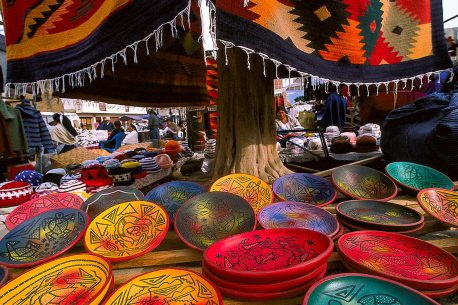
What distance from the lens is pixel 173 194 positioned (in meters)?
1.75

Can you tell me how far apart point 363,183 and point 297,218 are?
691 mm

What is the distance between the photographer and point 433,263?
1.01m

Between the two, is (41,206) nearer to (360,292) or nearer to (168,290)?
(168,290)

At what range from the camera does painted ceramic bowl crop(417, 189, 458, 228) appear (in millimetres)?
1341

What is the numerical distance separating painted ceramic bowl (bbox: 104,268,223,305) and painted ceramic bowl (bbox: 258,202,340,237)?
50cm

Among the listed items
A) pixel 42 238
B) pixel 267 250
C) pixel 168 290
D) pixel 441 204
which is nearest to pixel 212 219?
pixel 267 250

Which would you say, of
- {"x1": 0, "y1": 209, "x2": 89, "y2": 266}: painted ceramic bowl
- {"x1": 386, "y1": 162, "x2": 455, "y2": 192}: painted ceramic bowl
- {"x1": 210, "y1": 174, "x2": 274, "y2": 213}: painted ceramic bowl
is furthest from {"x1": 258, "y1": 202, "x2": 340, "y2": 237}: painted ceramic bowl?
{"x1": 0, "y1": 209, "x2": 89, "y2": 266}: painted ceramic bowl

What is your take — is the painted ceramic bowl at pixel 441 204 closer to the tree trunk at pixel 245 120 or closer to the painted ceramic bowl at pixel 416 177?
the painted ceramic bowl at pixel 416 177

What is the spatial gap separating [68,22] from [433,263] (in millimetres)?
2040

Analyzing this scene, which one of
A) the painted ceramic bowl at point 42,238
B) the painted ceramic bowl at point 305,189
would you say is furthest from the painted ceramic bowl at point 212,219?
the painted ceramic bowl at point 42,238

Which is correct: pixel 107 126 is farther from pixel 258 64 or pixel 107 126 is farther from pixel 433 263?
pixel 433 263

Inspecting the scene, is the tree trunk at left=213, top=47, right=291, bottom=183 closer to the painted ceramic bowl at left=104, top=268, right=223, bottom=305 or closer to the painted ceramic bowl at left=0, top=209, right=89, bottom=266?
the painted ceramic bowl at left=0, top=209, right=89, bottom=266

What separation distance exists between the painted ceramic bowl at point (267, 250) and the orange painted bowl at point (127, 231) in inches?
13.3

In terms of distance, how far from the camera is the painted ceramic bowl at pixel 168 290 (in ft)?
2.81
